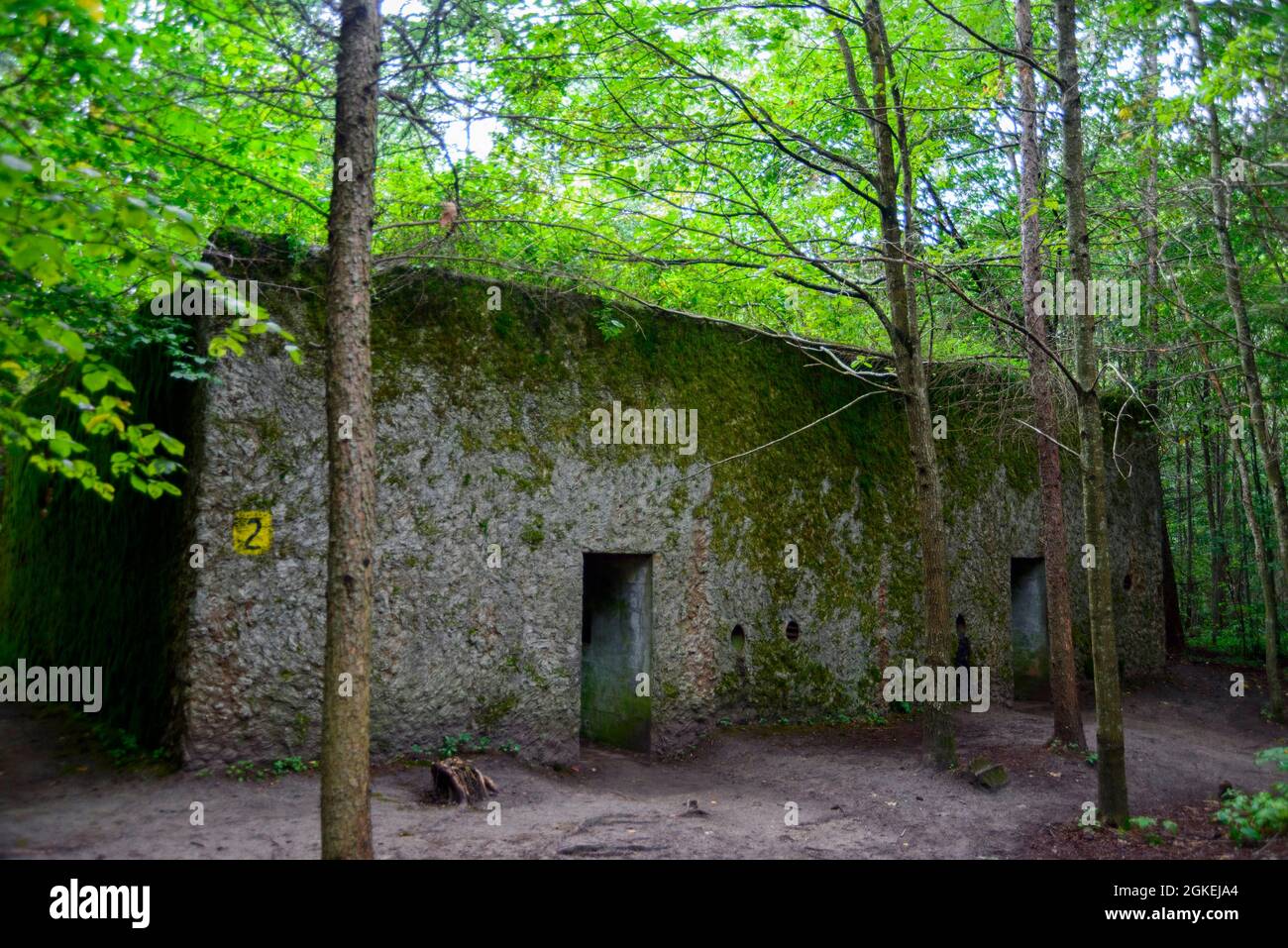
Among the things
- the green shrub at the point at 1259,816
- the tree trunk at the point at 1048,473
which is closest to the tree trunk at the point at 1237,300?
the tree trunk at the point at 1048,473

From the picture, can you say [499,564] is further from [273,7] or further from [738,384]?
[273,7]

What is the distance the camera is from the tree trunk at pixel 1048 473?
8.81m

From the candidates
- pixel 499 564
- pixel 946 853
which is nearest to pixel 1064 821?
pixel 946 853

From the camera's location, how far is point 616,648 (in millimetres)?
9234

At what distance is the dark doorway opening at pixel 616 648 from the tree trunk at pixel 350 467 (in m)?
4.44

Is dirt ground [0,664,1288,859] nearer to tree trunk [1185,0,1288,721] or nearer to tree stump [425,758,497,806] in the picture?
tree stump [425,758,497,806]

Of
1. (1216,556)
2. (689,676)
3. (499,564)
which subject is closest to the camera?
(499,564)

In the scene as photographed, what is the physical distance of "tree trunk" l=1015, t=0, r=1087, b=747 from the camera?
8.81 metres

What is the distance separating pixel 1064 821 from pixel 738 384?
508 centimetres

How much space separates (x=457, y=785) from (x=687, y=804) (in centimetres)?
170

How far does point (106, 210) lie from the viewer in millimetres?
3412

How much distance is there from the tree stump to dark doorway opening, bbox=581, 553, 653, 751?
7.27ft

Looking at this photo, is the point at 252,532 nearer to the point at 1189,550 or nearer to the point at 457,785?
the point at 457,785

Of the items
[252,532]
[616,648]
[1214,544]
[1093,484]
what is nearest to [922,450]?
[1093,484]
